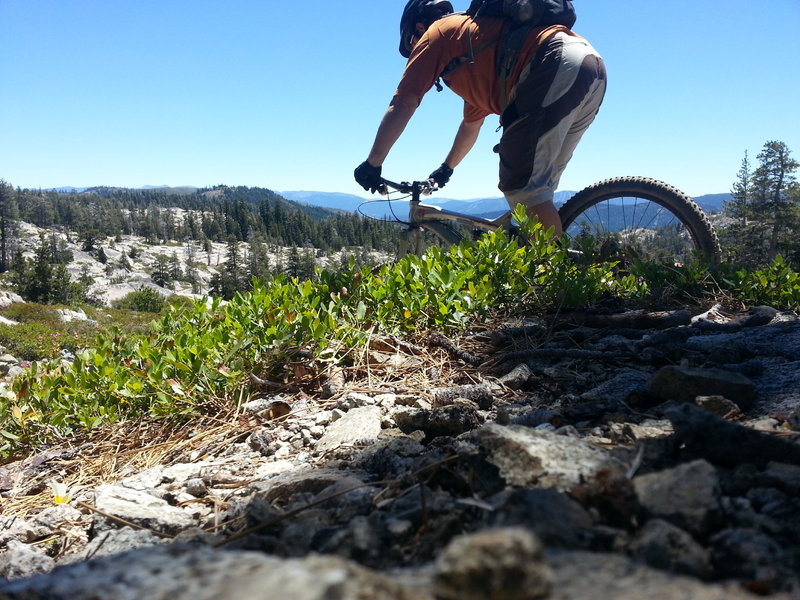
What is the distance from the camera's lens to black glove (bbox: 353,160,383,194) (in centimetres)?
495

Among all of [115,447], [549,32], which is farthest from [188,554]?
[549,32]

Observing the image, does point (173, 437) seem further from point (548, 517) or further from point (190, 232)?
point (190, 232)

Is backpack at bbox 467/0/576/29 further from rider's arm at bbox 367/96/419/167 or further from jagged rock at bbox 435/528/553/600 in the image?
jagged rock at bbox 435/528/553/600

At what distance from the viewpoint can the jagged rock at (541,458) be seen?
1.03 meters

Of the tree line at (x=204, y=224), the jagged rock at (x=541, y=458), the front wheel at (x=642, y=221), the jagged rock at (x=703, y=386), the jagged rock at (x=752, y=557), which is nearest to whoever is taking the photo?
the jagged rock at (x=752, y=557)

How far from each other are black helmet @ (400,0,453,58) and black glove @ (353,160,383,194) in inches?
51.4

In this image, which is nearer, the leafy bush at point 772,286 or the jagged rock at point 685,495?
the jagged rock at point 685,495

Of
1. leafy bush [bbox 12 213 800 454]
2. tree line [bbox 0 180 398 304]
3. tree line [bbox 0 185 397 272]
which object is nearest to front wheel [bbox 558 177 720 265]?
leafy bush [bbox 12 213 800 454]


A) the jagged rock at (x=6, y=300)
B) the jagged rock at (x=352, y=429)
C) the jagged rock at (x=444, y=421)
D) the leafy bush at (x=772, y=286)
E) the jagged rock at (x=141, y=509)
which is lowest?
the jagged rock at (x=6, y=300)

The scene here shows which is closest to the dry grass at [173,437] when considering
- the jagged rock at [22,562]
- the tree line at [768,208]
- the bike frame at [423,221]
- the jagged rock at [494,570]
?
the jagged rock at [22,562]

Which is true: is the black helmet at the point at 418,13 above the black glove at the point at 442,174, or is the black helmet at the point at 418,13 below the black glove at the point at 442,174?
above

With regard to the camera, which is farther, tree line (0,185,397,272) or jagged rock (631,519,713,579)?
tree line (0,185,397,272)

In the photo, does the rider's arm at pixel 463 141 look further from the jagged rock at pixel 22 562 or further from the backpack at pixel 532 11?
the jagged rock at pixel 22 562

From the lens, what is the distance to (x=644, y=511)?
0.88m
